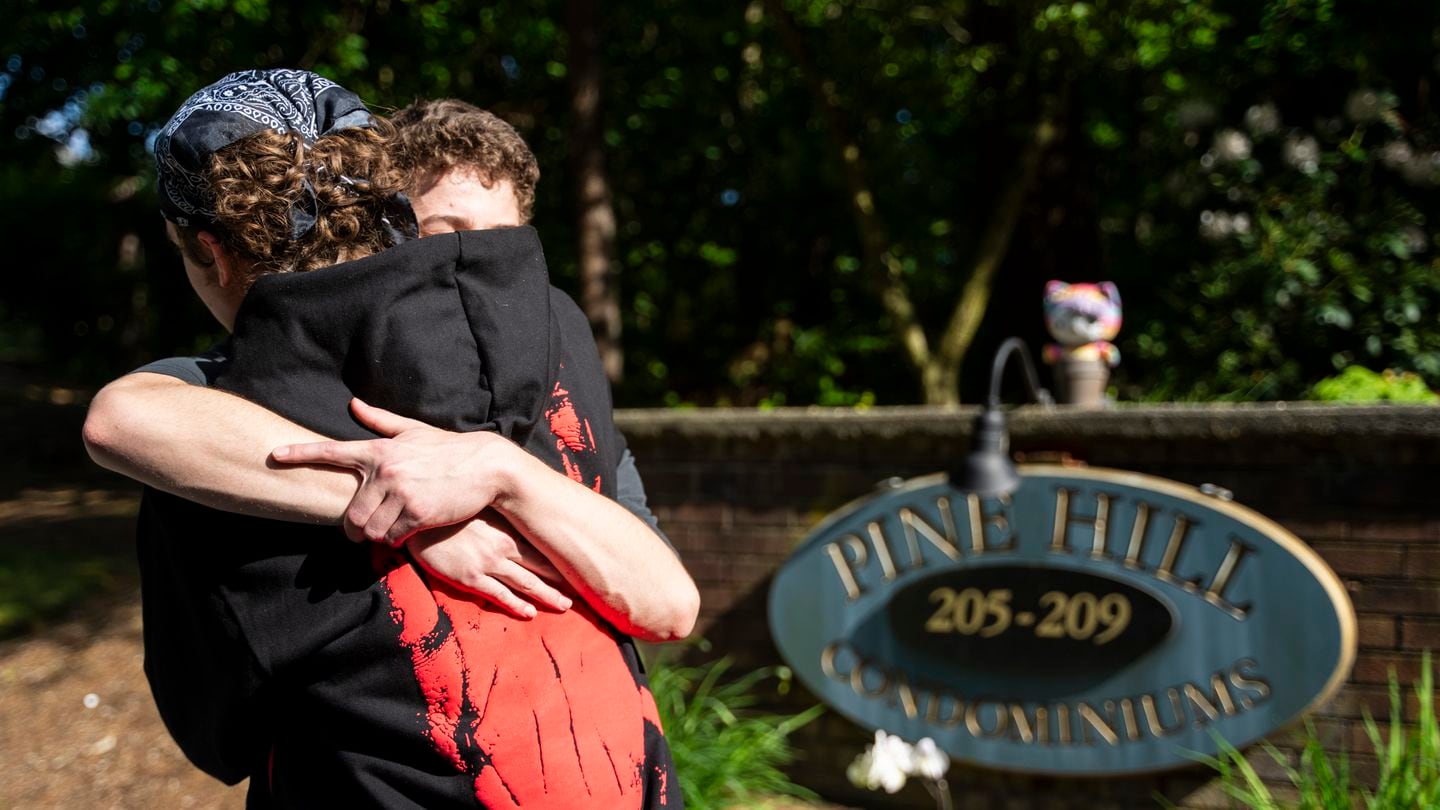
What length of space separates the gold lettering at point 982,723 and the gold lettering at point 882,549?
58cm

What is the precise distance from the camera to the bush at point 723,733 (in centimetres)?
436

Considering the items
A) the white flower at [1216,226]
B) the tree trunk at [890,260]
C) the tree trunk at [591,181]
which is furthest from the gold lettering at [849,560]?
the white flower at [1216,226]

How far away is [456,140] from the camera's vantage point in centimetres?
163

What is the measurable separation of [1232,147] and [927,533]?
429 centimetres

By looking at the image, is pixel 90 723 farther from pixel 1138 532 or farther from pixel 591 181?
pixel 1138 532

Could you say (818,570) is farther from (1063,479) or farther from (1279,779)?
(1279,779)

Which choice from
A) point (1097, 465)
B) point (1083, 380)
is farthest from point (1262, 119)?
point (1097, 465)

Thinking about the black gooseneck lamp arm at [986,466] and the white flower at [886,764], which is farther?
the white flower at [886,764]

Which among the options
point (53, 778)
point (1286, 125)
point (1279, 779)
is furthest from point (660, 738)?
point (1286, 125)

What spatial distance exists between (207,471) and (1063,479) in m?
3.48

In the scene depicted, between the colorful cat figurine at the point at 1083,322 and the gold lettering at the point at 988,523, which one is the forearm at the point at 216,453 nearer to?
the gold lettering at the point at 988,523

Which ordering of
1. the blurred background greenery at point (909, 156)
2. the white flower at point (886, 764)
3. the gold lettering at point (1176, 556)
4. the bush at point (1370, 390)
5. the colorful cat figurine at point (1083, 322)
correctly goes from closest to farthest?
the white flower at point (886, 764)
the gold lettering at point (1176, 556)
the colorful cat figurine at point (1083, 322)
the bush at point (1370, 390)
the blurred background greenery at point (909, 156)

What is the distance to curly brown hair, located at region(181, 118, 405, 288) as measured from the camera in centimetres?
117

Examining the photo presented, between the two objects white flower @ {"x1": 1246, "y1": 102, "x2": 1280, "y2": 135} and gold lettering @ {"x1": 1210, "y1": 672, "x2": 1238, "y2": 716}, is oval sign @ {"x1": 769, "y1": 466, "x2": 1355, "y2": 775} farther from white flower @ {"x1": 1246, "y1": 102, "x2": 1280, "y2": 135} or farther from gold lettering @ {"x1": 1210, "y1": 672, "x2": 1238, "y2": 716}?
white flower @ {"x1": 1246, "y1": 102, "x2": 1280, "y2": 135}
